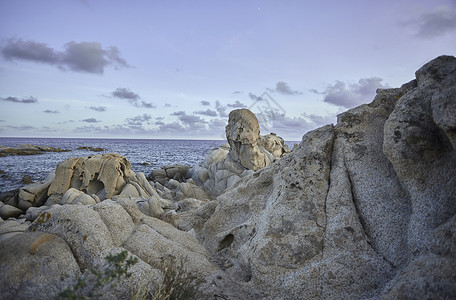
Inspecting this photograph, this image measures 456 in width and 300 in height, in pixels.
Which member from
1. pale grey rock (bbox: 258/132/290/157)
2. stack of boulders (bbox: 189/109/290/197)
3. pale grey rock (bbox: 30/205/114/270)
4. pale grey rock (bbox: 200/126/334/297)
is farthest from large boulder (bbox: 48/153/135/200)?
pale grey rock (bbox: 258/132/290/157)

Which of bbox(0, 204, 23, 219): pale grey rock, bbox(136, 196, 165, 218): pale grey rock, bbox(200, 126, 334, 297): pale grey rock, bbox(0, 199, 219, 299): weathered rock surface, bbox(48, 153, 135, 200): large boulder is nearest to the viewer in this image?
bbox(0, 199, 219, 299): weathered rock surface

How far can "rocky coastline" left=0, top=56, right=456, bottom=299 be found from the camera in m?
4.67

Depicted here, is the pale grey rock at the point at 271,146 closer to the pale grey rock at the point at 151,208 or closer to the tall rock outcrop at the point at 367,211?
the pale grey rock at the point at 151,208

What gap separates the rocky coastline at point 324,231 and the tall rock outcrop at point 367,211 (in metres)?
0.02

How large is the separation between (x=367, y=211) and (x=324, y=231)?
3.46 ft

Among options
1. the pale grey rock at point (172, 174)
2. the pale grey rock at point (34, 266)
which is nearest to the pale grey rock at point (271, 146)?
the pale grey rock at point (172, 174)

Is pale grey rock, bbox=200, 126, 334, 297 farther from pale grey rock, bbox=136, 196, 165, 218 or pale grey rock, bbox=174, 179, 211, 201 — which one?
pale grey rock, bbox=174, 179, 211, 201

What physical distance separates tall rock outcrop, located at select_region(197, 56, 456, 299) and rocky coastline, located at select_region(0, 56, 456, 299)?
0.07ft

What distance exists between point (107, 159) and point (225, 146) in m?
15.5

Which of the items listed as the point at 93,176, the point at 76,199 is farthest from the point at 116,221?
the point at 93,176

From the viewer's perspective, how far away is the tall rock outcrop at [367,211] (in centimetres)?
458

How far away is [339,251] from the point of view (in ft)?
18.9

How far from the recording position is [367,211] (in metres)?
6.22

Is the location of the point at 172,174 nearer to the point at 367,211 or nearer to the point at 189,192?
the point at 189,192
